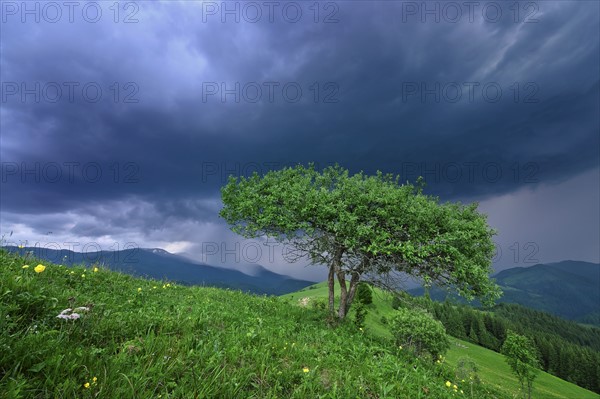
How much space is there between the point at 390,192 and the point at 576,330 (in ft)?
871

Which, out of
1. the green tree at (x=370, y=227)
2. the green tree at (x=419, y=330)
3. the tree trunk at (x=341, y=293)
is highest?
the green tree at (x=370, y=227)

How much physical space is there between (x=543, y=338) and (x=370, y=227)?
16051 cm

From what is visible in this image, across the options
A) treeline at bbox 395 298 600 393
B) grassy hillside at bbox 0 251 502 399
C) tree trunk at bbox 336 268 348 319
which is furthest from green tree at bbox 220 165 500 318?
treeline at bbox 395 298 600 393

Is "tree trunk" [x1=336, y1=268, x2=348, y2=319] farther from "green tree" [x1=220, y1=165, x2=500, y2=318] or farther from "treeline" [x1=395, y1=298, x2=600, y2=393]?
"treeline" [x1=395, y1=298, x2=600, y2=393]

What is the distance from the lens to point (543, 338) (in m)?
126

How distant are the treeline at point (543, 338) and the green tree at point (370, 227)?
255ft

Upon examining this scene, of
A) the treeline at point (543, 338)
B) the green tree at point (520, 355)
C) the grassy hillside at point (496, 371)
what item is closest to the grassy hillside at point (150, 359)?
the grassy hillside at point (496, 371)

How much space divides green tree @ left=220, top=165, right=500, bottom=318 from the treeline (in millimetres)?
77590

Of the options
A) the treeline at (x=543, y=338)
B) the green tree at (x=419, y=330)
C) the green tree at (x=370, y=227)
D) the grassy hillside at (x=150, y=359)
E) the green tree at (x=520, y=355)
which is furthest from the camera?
the treeline at (x=543, y=338)

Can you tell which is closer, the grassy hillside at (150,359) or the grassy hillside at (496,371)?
the grassy hillside at (150,359)

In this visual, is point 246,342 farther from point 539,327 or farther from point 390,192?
point 539,327

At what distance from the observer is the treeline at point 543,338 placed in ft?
371

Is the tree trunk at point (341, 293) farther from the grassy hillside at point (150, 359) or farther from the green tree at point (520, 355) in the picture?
the green tree at point (520, 355)

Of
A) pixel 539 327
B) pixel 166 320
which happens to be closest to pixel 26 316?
pixel 166 320
